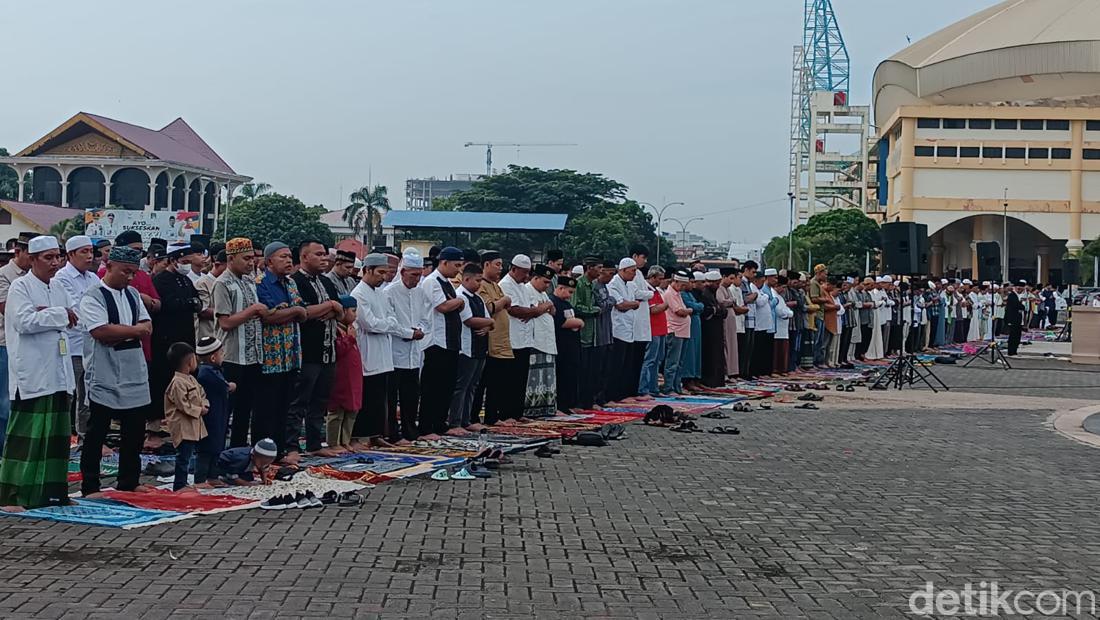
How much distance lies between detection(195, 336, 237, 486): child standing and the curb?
27.0 feet

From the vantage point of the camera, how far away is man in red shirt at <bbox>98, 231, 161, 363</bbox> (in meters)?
8.95

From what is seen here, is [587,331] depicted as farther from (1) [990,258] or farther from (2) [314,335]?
(1) [990,258]

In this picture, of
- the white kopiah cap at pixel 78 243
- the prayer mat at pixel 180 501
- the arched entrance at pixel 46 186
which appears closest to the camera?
the prayer mat at pixel 180 501

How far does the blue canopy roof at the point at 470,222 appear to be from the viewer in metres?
56.0

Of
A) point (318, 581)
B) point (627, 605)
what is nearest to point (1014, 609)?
point (627, 605)

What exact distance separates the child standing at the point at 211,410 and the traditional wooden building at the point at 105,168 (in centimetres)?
7025

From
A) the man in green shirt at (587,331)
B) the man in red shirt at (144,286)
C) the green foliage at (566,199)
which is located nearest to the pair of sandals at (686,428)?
the man in green shirt at (587,331)

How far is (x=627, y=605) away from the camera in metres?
5.36

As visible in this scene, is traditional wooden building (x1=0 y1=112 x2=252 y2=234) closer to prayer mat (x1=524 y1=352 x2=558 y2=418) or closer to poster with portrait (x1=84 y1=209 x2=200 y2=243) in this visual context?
poster with portrait (x1=84 y1=209 x2=200 y2=243)

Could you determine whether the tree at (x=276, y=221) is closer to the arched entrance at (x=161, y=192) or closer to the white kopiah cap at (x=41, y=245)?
the arched entrance at (x=161, y=192)

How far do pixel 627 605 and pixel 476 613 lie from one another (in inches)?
27.8

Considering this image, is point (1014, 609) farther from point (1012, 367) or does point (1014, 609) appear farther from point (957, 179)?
point (957, 179)

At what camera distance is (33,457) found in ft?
23.4

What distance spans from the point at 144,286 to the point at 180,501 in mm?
3487
